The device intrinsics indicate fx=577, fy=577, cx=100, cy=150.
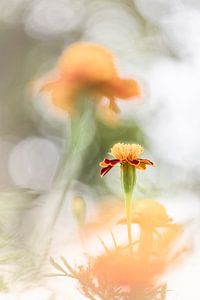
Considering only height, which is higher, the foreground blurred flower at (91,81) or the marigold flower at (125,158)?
the foreground blurred flower at (91,81)

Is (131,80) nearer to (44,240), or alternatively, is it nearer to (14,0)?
(44,240)

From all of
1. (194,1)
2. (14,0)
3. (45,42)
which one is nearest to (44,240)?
(45,42)

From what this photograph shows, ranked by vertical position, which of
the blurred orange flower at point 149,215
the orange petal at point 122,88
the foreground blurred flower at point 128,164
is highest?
the orange petal at point 122,88

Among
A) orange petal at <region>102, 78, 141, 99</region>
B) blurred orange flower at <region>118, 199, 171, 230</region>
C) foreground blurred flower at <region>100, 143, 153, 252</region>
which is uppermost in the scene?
orange petal at <region>102, 78, 141, 99</region>

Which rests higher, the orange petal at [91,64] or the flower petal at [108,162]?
the orange petal at [91,64]
